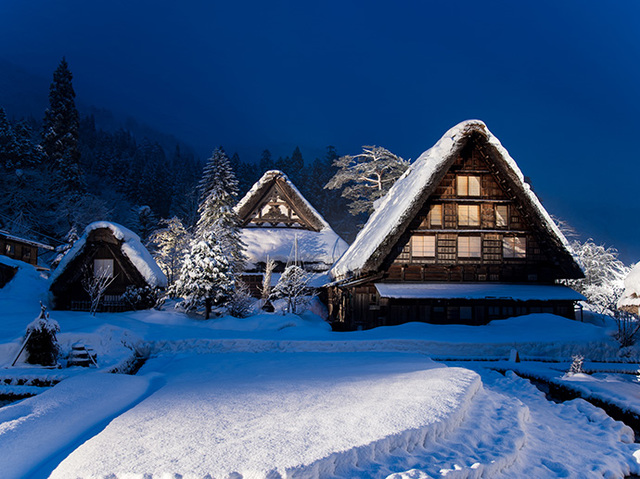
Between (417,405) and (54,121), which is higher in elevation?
(54,121)

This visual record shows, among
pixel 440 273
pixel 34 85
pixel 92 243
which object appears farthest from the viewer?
pixel 34 85

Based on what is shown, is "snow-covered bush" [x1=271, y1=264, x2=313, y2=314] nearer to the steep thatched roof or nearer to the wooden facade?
the steep thatched roof

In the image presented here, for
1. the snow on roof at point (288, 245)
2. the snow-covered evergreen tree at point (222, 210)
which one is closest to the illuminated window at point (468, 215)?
the snow on roof at point (288, 245)

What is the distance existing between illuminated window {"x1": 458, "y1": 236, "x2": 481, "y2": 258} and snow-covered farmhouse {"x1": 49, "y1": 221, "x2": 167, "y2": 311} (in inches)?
591

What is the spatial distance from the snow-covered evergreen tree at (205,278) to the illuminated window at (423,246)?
28.8 feet

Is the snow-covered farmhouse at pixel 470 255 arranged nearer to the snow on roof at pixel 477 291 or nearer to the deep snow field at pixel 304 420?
the snow on roof at pixel 477 291

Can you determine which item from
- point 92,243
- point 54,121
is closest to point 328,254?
point 92,243

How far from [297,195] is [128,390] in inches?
1021

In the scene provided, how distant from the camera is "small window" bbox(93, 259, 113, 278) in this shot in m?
22.0

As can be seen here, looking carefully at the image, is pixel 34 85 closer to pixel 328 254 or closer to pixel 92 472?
pixel 328 254

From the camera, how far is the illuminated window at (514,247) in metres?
18.7

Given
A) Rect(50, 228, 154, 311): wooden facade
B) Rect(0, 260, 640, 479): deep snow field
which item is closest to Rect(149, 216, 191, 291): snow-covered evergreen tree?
Rect(50, 228, 154, 311): wooden facade

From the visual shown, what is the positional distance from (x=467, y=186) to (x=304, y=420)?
1550 cm

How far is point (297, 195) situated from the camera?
107 ft
